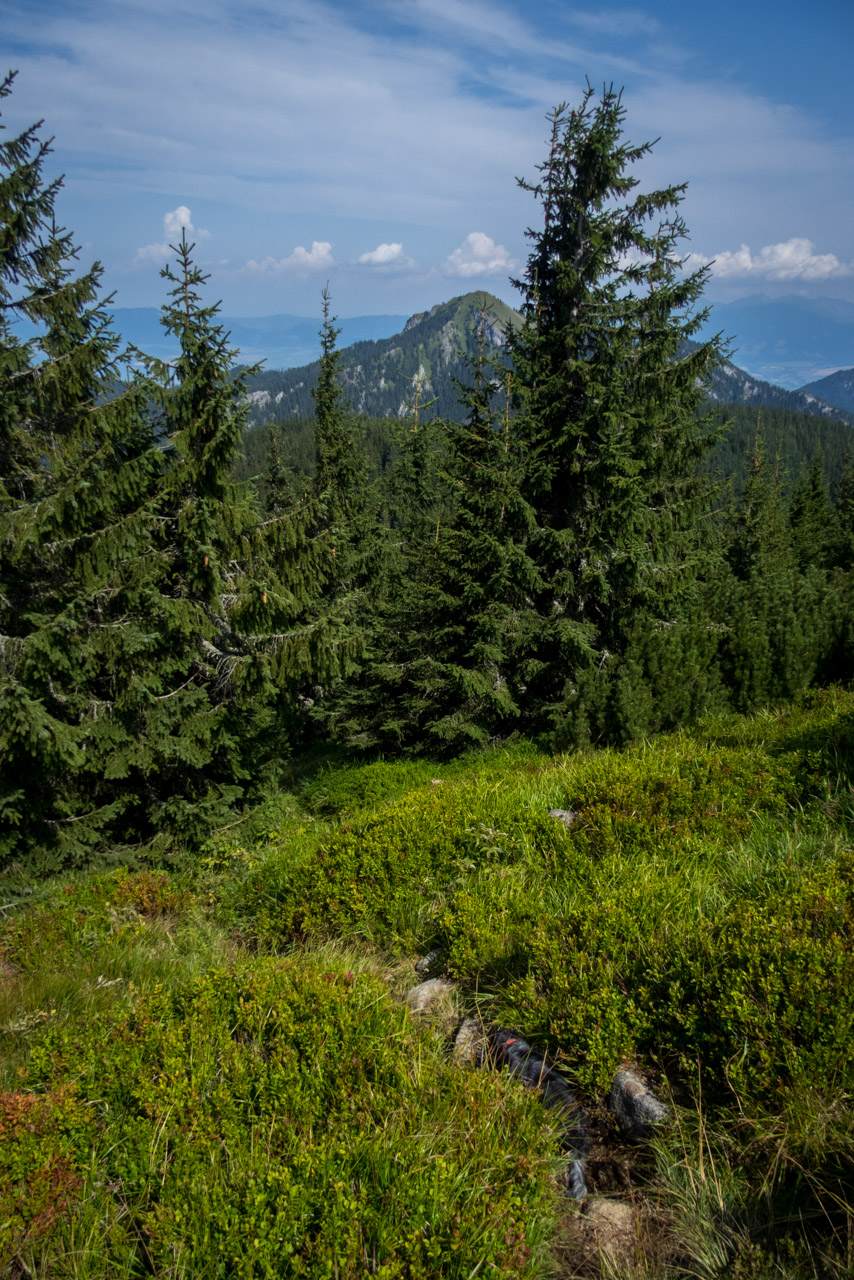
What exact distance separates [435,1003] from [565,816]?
2.46 m

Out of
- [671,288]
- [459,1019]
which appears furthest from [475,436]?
[459,1019]

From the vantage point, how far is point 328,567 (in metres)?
11.5

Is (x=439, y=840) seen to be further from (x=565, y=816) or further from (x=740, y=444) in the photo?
(x=740, y=444)

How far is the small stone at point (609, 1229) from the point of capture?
2242mm

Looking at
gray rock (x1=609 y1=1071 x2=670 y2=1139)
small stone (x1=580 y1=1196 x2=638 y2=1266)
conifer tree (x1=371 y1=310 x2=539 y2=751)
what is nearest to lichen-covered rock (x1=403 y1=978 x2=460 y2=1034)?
gray rock (x1=609 y1=1071 x2=670 y2=1139)

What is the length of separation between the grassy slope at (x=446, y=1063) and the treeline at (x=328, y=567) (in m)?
3.83

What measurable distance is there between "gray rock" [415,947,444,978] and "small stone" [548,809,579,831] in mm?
1670

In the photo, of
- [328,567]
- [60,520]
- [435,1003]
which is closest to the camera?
[435,1003]

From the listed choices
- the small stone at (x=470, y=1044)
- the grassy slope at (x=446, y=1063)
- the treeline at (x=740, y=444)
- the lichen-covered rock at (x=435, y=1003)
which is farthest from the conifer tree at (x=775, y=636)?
the treeline at (x=740, y=444)

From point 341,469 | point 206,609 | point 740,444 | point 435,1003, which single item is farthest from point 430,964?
point 740,444

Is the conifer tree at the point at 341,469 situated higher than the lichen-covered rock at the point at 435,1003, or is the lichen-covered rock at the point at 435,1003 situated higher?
the conifer tree at the point at 341,469

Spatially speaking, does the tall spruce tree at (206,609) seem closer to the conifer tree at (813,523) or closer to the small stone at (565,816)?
the small stone at (565,816)

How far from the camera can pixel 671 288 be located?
12.2 meters

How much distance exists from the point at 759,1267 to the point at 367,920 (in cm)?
315
